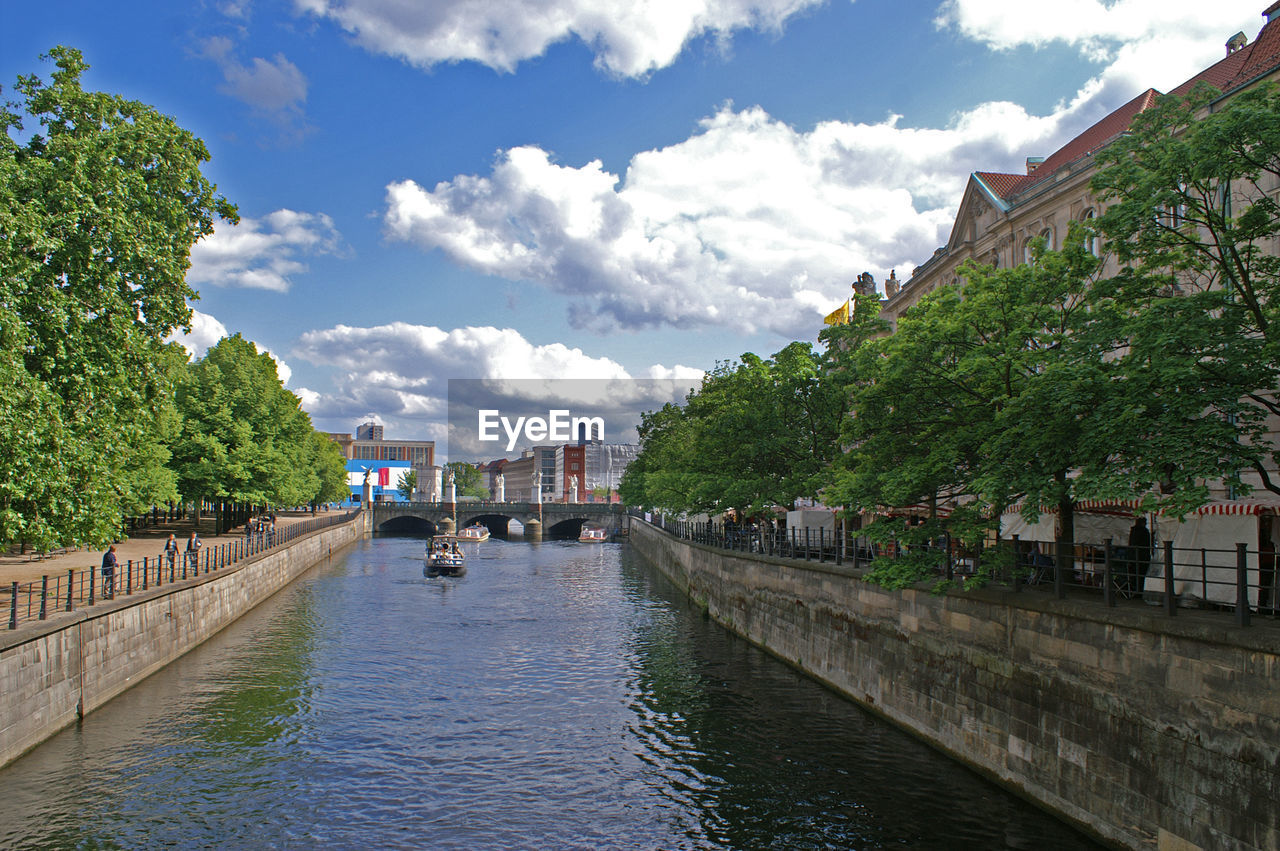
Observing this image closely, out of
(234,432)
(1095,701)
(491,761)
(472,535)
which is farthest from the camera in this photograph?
(472,535)

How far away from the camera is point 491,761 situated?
2030 centimetres

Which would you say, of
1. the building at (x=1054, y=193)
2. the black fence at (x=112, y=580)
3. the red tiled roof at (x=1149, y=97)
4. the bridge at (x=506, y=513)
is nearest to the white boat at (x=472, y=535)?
the bridge at (x=506, y=513)

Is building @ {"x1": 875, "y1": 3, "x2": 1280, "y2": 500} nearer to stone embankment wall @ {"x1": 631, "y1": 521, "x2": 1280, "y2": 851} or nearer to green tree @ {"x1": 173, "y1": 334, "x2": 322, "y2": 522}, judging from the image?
stone embankment wall @ {"x1": 631, "y1": 521, "x2": 1280, "y2": 851}

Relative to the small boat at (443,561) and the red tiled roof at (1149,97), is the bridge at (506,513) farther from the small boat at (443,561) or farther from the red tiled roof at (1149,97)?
the red tiled roof at (1149,97)

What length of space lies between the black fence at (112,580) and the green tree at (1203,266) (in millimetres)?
22193

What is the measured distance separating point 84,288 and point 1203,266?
26.5m

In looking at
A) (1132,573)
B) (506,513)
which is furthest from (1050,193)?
(506,513)

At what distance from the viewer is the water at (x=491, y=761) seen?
52.3 feet

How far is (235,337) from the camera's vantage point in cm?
6650

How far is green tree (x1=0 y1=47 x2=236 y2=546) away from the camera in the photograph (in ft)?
64.5

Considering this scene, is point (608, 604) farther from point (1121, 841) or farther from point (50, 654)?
point (1121, 841)

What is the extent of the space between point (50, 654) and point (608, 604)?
3257 centimetres

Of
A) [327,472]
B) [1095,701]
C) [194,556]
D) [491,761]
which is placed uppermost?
[327,472]

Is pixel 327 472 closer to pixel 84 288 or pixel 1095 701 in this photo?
pixel 84 288
